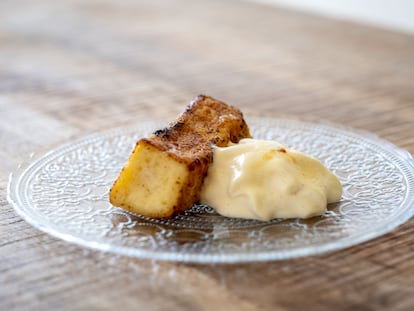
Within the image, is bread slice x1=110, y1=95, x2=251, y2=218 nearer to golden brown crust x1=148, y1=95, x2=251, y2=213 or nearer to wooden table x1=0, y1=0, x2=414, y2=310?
golden brown crust x1=148, y1=95, x2=251, y2=213

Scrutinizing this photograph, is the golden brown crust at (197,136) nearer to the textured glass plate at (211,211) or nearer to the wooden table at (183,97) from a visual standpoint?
the textured glass plate at (211,211)

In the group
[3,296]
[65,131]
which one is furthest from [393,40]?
[3,296]

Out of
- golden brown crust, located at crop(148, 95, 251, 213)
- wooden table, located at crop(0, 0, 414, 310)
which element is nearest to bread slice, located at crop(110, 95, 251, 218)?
golden brown crust, located at crop(148, 95, 251, 213)

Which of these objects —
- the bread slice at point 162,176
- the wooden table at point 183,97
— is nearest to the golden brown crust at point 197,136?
the bread slice at point 162,176

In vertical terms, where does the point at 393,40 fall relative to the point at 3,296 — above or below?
above

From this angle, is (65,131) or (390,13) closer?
(65,131)

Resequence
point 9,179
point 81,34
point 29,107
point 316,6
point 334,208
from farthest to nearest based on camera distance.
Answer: point 316,6
point 81,34
point 29,107
point 9,179
point 334,208

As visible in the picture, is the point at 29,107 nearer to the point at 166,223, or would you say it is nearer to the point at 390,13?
the point at 166,223

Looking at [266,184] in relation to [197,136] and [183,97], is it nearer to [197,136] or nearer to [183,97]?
[197,136]
